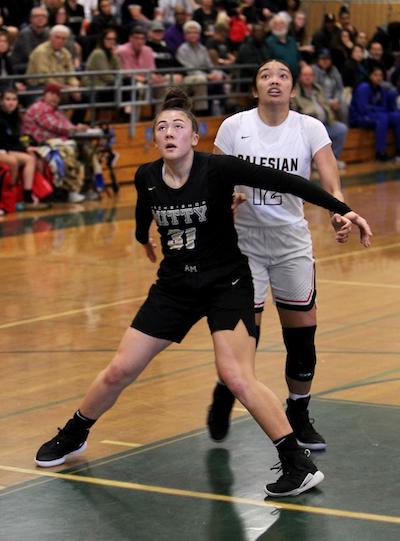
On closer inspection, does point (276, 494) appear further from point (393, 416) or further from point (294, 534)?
point (393, 416)

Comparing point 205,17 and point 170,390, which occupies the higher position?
point 205,17

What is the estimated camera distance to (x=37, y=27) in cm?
1950

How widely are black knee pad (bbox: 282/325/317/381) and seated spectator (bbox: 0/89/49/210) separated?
34.2ft

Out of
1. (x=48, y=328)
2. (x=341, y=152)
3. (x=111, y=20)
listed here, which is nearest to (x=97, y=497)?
(x=48, y=328)

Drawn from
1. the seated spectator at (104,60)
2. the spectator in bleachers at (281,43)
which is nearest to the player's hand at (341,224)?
the seated spectator at (104,60)

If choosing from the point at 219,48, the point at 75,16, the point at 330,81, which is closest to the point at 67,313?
the point at 75,16

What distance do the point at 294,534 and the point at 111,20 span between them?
17264 mm

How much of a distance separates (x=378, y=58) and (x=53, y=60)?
8894 millimetres

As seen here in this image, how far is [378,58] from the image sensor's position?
25.9 m

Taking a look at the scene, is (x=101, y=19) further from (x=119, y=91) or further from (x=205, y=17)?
(x=205, y=17)

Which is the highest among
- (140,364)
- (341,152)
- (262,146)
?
(262,146)

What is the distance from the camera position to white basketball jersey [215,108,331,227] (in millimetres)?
7137

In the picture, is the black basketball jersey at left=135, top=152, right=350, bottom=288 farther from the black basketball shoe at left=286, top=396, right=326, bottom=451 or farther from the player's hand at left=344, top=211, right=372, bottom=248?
the black basketball shoe at left=286, top=396, right=326, bottom=451

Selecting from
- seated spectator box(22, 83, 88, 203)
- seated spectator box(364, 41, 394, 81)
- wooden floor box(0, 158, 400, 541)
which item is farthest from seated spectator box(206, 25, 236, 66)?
wooden floor box(0, 158, 400, 541)
